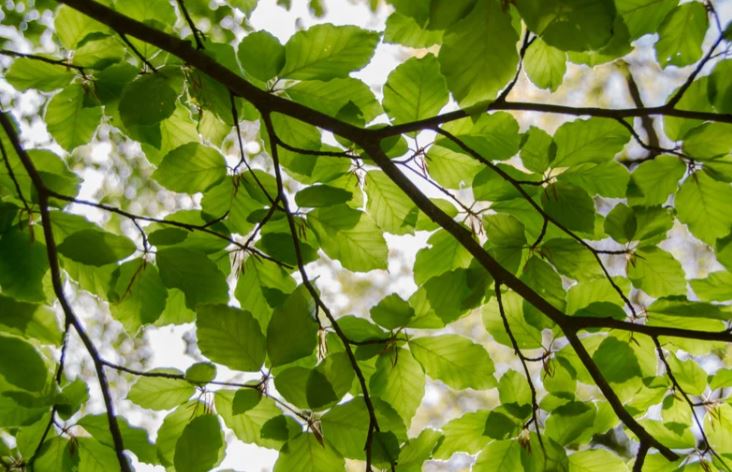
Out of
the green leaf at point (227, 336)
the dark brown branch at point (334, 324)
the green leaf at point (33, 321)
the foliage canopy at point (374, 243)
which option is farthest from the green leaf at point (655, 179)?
the green leaf at point (33, 321)

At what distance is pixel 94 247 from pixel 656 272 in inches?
38.3

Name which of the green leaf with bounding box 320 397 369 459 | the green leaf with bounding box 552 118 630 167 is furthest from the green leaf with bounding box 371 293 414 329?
the green leaf with bounding box 552 118 630 167

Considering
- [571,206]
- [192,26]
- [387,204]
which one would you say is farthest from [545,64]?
[192,26]

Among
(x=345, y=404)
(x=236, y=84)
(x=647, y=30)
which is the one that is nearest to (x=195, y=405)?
(x=345, y=404)

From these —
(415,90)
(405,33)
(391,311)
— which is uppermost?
(405,33)

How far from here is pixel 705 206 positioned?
1.11 meters

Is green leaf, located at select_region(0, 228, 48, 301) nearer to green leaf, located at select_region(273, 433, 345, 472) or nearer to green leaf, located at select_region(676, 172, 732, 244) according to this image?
green leaf, located at select_region(273, 433, 345, 472)

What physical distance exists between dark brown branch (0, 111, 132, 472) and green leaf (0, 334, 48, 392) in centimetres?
8

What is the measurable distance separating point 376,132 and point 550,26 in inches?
14.0

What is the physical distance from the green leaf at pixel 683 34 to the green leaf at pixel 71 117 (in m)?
1.05

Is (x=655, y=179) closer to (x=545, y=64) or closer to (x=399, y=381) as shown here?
(x=545, y=64)

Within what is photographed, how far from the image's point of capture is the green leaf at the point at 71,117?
115 centimetres

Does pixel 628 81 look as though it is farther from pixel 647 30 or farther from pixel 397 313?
pixel 397 313

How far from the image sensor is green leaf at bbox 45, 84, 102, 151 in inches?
45.3
